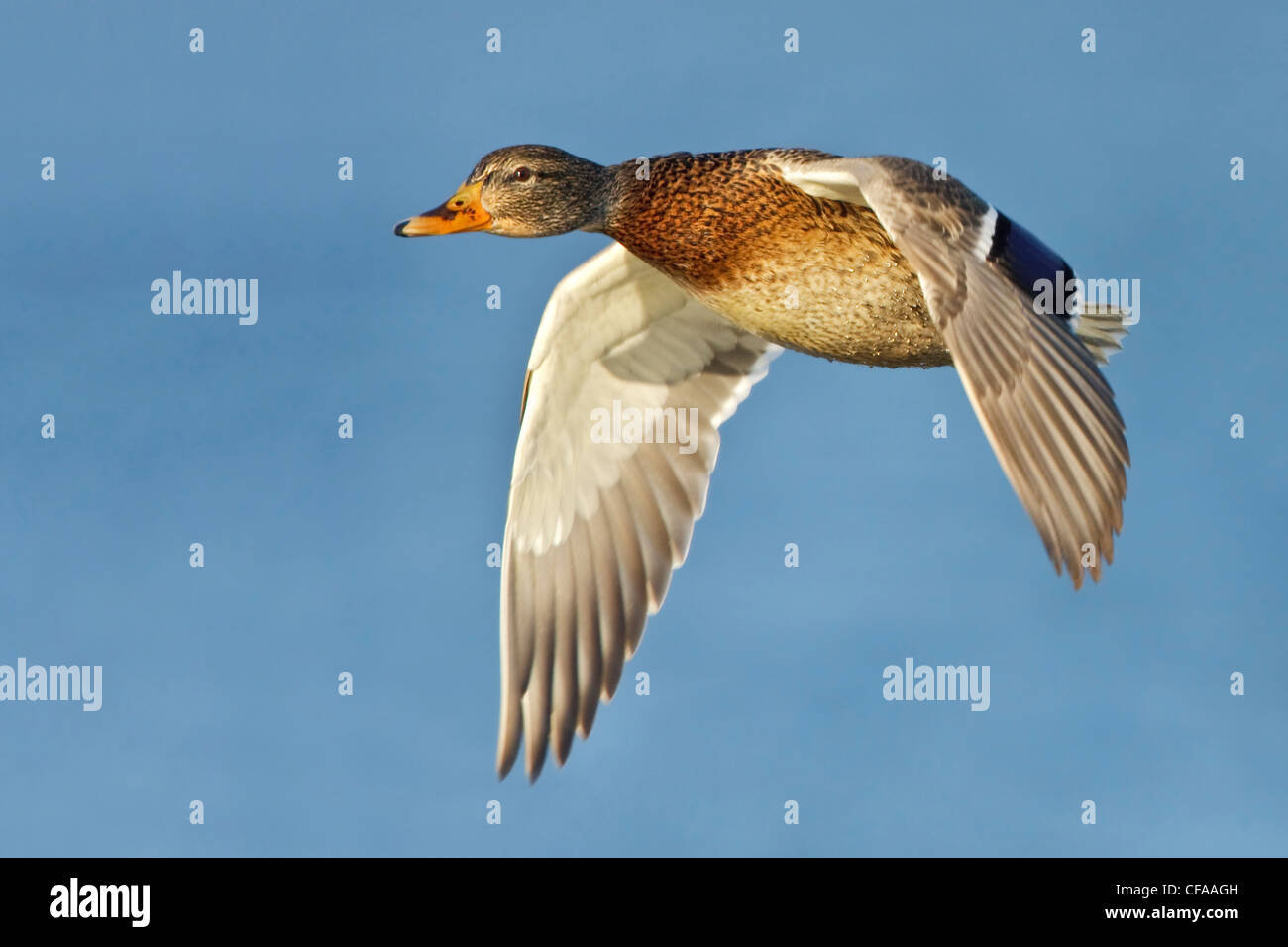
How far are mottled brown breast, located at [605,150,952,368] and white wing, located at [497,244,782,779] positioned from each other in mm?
1362

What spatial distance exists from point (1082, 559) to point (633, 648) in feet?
19.4

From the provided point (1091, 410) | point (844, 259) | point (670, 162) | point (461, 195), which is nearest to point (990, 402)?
point (1091, 410)

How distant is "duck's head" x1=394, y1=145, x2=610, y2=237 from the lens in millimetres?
13750

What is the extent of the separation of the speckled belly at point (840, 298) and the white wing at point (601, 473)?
1.97 m

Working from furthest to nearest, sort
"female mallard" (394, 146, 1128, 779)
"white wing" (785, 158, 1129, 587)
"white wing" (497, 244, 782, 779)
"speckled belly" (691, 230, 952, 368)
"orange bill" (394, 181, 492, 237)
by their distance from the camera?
"white wing" (497, 244, 782, 779), "orange bill" (394, 181, 492, 237), "speckled belly" (691, 230, 952, 368), "female mallard" (394, 146, 1128, 779), "white wing" (785, 158, 1129, 587)

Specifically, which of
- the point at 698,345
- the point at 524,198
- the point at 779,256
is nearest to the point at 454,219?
the point at 524,198

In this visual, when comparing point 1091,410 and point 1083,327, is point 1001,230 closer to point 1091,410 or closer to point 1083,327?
point 1091,410

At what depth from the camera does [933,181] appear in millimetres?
11641

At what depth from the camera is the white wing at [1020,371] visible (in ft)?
33.1

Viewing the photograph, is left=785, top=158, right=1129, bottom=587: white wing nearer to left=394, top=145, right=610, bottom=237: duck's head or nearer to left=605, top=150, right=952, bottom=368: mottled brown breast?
left=605, top=150, right=952, bottom=368: mottled brown breast

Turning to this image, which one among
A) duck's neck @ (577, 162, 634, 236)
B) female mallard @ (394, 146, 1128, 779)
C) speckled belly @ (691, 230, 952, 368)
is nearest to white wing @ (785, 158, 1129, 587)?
female mallard @ (394, 146, 1128, 779)

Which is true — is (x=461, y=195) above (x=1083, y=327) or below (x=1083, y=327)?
above

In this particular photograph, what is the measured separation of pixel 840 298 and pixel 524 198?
265cm

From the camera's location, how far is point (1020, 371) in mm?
10562
